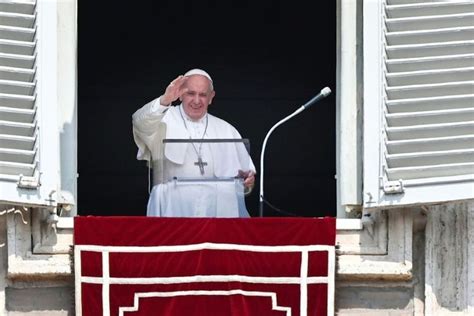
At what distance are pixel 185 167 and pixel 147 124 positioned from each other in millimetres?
250

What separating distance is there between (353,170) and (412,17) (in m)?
0.68

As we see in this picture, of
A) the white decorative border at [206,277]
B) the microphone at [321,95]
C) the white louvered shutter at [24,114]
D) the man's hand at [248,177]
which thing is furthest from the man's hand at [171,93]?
the white decorative border at [206,277]

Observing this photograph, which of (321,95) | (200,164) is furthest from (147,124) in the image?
(321,95)

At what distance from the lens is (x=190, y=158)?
37.5 feet

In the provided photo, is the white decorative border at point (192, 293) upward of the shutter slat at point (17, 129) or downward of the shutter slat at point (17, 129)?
downward

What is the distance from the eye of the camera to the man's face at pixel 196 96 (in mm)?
11641

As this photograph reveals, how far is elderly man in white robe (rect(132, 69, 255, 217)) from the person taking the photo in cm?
1120

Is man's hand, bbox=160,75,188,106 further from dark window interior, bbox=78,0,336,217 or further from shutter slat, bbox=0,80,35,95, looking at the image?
dark window interior, bbox=78,0,336,217

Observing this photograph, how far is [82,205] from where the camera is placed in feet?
42.9

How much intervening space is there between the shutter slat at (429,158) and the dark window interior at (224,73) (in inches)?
108

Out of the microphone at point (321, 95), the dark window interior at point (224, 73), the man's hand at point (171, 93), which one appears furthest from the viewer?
the dark window interior at point (224, 73)

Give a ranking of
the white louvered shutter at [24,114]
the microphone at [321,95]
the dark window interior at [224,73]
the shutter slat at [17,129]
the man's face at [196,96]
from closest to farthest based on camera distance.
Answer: the white louvered shutter at [24,114], the shutter slat at [17,129], the microphone at [321,95], the man's face at [196,96], the dark window interior at [224,73]

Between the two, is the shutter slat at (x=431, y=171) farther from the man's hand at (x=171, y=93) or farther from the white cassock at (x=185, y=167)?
the man's hand at (x=171, y=93)

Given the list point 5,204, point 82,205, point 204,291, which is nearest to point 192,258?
point 204,291
